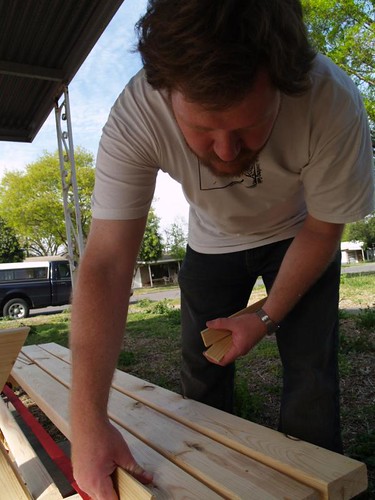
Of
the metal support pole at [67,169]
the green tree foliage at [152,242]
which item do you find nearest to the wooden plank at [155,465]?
the metal support pole at [67,169]

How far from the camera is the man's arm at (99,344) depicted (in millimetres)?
1060

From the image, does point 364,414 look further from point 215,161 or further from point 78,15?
point 78,15

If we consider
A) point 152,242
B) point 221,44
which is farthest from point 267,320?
point 152,242

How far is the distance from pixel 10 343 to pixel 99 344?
42 cm

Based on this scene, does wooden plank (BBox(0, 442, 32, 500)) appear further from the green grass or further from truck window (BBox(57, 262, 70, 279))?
truck window (BBox(57, 262, 70, 279))

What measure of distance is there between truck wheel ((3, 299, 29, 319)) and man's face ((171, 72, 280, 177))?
12560 mm

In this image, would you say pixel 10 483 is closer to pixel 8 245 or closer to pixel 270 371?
pixel 270 371

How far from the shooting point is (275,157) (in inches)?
55.9

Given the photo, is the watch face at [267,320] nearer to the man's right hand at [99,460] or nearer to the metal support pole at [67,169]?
the man's right hand at [99,460]

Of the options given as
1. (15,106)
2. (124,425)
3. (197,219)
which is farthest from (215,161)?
(15,106)

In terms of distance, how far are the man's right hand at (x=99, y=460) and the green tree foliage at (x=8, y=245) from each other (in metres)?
31.4

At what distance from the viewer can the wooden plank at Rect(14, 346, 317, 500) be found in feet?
3.40

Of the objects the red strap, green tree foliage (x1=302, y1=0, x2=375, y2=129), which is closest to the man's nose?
the red strap

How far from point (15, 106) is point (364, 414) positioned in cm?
680
